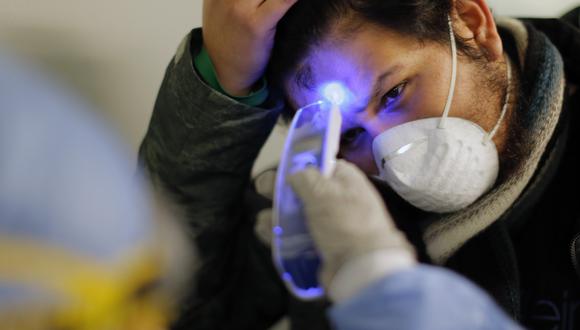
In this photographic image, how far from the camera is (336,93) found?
2.31ft

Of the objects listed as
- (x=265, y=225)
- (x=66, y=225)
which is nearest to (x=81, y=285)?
(x=66, y=225)

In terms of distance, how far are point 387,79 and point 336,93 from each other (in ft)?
0.24

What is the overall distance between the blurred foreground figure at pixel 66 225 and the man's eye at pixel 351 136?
0.35m

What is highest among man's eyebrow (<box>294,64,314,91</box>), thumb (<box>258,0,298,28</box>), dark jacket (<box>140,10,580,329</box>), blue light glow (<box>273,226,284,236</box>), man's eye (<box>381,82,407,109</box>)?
thumb (<box>258,0,298,28</box>)

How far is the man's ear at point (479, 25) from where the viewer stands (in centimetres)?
77

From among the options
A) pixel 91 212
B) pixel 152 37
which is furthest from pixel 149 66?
pixel 91 212

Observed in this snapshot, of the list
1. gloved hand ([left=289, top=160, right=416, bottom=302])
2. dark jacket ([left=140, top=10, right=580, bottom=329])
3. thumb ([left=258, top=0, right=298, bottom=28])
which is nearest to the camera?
gloved hand ([left=289, top=160, right=416, bottom=302])

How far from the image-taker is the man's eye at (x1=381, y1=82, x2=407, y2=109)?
704mm

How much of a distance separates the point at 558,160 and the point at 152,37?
2.50ft

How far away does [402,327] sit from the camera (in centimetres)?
40

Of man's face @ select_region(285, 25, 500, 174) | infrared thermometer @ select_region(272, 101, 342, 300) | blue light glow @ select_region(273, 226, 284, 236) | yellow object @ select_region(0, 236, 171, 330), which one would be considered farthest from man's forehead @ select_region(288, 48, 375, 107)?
yellow object @ select_region(0, 236, 171, 330)

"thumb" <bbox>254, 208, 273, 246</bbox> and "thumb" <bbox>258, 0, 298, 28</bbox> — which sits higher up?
"thumb" <bbox>258, 0, 298, 28</bbox>

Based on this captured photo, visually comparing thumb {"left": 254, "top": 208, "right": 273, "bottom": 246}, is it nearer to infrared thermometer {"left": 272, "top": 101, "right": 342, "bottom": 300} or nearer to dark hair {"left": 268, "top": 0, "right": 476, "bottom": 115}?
infrared thermometer {"left": 272, "top": 101, "right": 342, "bottom": 300}

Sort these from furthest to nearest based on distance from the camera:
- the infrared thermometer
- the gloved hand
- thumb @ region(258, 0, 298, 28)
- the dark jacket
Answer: the dark jacket
thumb @ region(258, 0, 298, 28)
the infrared thermometer
the gloved hand
